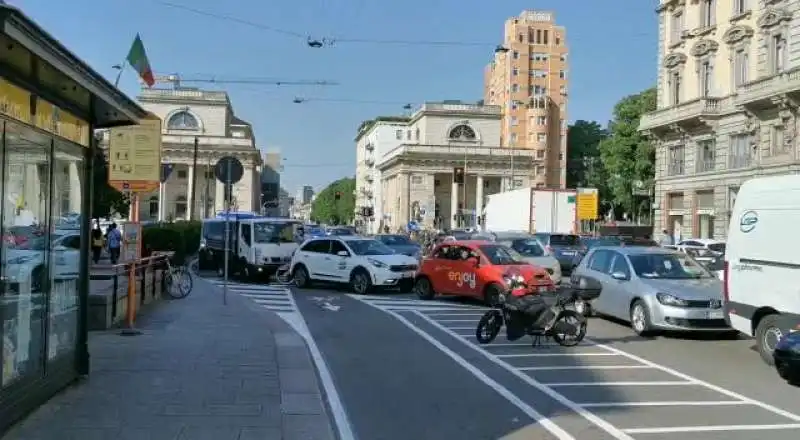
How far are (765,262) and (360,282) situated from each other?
12818mm

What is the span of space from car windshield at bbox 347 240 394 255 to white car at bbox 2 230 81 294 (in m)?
15.0

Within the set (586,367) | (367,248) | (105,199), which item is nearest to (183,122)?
(105,199)

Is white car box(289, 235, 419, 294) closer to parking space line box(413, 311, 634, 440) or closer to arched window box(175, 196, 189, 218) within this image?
parking space line box(413, 311, 634, 440)

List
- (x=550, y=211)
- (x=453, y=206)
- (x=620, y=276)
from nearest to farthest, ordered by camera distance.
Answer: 1. (x=620, y=276)
2. (x=550, y=211)
3. (x=453, y=206)

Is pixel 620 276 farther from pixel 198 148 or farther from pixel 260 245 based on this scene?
pixel 198 148

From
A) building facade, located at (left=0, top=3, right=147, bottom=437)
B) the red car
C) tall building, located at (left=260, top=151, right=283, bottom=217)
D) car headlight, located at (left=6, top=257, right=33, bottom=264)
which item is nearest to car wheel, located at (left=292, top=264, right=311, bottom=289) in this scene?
the red car

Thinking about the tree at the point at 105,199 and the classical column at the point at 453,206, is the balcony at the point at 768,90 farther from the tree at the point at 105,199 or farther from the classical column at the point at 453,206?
the classical column at the point at 453,206

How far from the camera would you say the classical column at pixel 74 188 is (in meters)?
8.05

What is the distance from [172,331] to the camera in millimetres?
12820

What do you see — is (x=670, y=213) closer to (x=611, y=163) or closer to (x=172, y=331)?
(x=611, y=163)

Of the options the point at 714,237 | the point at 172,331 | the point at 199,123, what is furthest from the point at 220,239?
the point at 199,123

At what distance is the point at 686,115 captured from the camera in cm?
5300

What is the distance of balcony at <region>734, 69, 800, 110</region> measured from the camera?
42.0 meters

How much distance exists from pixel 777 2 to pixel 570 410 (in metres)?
44.0
